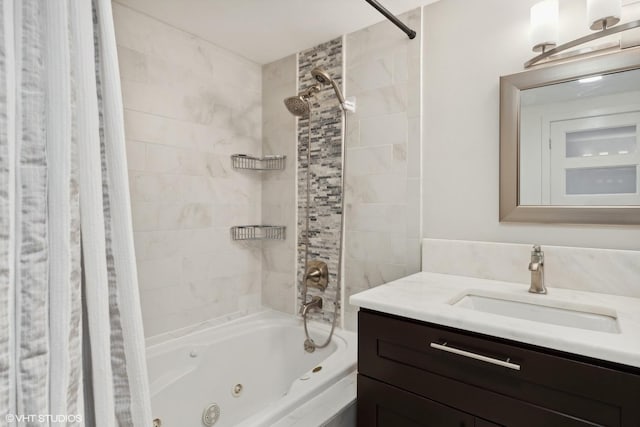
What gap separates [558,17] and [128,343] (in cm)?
176

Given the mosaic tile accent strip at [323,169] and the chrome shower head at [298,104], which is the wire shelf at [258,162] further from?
the chrome shower head at [298,104]

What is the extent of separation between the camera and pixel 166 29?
1898 mm

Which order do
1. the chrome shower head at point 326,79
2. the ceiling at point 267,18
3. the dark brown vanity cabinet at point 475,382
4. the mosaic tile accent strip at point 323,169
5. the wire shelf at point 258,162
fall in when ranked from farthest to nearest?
the wire shelf at point 258,162
the mosaic tile accent strip at point 323,169
the chrome shower head at point 326,79
the ceiling at point 267,18
the dark brown vanity cabinet at point 475,382

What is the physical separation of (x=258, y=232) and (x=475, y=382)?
5.41 ft

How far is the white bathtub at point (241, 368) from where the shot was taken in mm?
1587

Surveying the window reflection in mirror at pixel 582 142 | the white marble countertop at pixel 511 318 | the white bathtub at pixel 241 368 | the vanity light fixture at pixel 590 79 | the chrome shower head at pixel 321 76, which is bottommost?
the white bathtub at pixel 241 368

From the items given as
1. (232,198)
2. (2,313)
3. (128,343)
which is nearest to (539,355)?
(128,343)

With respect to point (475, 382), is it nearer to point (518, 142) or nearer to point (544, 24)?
point (518, 142)

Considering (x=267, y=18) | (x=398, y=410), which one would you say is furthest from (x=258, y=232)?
(x=398, y=410)

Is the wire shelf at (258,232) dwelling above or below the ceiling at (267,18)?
below

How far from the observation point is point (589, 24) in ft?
4.03

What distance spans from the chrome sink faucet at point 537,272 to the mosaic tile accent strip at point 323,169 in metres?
0.98

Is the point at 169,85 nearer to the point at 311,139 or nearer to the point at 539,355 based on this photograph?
the point at 311,139

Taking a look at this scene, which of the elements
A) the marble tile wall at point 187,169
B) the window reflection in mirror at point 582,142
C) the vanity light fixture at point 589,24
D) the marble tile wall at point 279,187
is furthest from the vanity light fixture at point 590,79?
the marble tile wall at point 187,169
